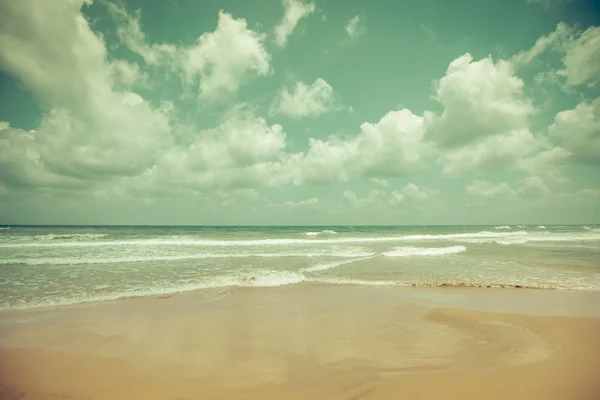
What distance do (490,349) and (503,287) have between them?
6.13 m

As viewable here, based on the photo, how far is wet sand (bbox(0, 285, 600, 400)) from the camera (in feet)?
12.4

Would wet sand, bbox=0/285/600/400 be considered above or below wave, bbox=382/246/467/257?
above

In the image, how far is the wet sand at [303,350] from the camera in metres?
3.78

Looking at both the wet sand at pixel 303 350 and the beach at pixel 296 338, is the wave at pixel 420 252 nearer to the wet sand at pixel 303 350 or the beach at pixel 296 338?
the beach at pixel 296 338

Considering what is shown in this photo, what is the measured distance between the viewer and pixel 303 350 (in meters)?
4.85

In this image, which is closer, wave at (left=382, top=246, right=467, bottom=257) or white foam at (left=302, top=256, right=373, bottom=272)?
white foam at (left=302, top=256, right=373, bottom=272)

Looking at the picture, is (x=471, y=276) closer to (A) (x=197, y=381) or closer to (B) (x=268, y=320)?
(B) (x=268, y=320)

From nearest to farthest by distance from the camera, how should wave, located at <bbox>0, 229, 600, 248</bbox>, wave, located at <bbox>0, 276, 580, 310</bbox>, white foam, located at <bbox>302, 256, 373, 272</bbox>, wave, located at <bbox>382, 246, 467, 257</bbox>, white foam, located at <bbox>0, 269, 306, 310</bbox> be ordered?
white foam, located at <bbox>0, 269, 306, 310</bbox>, wave, located at <bbox>0, 276, 580, 310</bbox>, white foam, located at <bbox>302, 256, 373, 272</bbox>, wave, located at <bbox>382, 246, 467, 257</bbox>, wave, located at <bbox>0, 229, 600, 248</bbox>

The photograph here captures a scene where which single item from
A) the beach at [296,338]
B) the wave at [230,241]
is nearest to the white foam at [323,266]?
the beach at [296,338]

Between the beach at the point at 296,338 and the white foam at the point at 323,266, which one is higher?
the beach at the point at 296,338

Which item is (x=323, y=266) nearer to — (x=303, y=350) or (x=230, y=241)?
(x=303, y=350)

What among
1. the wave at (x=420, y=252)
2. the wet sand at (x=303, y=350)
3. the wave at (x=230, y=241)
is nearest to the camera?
the wet sand at (x=303, y=350)

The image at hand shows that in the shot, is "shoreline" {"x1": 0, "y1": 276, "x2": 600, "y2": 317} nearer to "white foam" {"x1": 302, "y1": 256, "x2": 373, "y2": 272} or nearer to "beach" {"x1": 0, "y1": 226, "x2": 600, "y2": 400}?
"beach" {"x1": 0, "y1": 226, "x2": 600, "y2": 400}

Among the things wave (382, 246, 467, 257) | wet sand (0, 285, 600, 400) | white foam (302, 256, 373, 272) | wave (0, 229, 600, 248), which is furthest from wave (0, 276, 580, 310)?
wave (0, 229, 600, 248)
